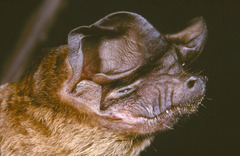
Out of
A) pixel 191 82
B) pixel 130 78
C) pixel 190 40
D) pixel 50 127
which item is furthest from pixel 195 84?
pixel 50 127

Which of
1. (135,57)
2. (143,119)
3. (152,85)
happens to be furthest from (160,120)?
(135,57)

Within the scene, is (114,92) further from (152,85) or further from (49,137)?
(49,137)

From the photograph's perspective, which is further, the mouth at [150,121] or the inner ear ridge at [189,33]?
the inner ear ridge at [189,33]

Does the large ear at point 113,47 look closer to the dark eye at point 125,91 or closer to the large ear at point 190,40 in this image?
the dark eye at point 125,91

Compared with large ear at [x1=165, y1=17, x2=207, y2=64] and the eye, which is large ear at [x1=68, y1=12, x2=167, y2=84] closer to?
the eye

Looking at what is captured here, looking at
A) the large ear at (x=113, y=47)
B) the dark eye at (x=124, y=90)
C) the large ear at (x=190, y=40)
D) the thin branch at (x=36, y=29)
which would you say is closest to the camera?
the large ear at (x=113, y=47)

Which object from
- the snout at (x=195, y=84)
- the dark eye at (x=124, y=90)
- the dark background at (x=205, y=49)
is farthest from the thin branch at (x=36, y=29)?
the snout at (x=195, y=84)

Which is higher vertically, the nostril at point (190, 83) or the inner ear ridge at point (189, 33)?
the inner ear ridge at point (189, 33)

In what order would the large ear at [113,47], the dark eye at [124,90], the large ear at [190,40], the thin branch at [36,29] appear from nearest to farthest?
the large ear at [113,47] → the dark eye at [124,90] → the large ear at [190,40] → the thin branch at [36,29]

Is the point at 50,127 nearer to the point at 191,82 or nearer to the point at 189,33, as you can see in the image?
the point at 191,82
